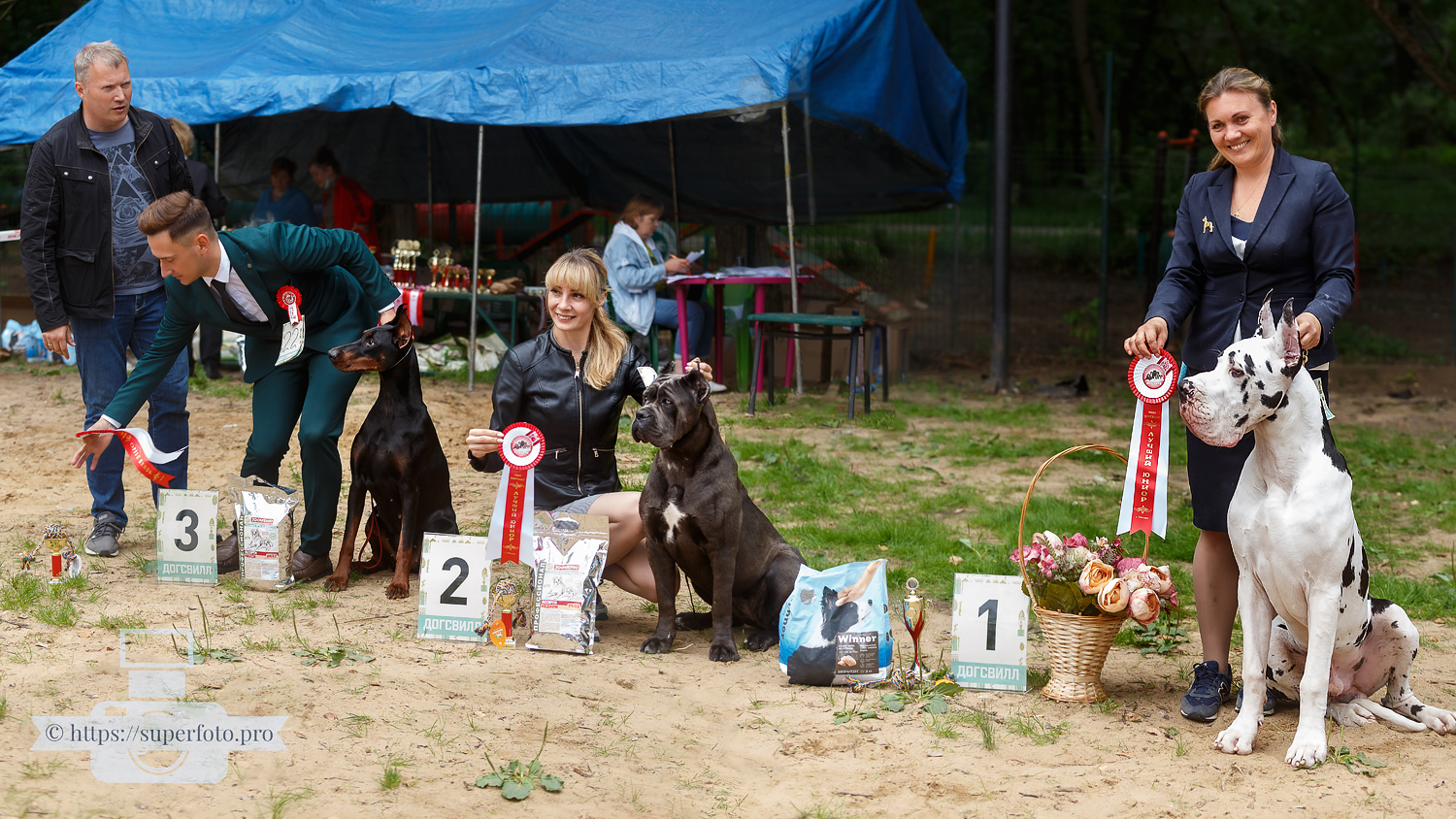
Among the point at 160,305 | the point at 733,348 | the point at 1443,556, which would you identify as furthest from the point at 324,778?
the point at 733,348

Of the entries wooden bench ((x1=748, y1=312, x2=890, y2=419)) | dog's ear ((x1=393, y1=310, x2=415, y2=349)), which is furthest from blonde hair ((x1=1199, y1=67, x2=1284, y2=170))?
wooden bench ((x1=748, y1=312, x2=890, y2=419))

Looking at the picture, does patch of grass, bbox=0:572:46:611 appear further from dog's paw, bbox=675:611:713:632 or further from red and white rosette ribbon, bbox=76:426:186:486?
dog's paw, bbox=675:611:713:632

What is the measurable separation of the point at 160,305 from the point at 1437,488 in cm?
681

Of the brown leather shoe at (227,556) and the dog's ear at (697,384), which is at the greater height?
the dog's ear at (697,384)

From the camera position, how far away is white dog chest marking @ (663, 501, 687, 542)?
3908 mm

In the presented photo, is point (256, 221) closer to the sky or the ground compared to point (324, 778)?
closer to the sky

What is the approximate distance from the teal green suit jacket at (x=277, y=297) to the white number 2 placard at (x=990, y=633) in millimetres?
2536

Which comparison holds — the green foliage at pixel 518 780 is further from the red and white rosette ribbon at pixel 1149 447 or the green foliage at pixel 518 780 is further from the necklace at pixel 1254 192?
the necklace at pixel 1254 192

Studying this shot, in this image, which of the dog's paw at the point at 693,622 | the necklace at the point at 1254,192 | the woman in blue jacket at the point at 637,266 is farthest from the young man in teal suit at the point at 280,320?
the woman in blue jacket at the point at 637,266

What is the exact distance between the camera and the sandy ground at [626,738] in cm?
291

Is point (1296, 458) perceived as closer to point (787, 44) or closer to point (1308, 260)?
point (1308, 260)

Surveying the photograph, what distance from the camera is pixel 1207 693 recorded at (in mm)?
3518

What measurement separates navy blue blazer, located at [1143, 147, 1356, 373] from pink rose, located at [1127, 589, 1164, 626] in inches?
26.7

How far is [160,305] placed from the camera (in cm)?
512
